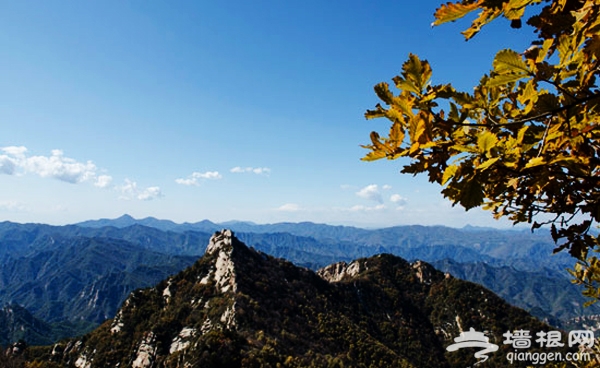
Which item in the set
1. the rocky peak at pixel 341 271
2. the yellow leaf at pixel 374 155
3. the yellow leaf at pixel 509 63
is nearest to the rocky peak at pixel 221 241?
the rocky peak at pixel 341 271

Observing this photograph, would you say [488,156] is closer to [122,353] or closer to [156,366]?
[156,366]

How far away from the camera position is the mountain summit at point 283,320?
53.2 m

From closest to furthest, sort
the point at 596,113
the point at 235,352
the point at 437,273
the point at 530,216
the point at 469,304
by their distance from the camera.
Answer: the point at 596,113
the point at 530,216
the point at 235,352
the point at 469,304
the point at 437,273

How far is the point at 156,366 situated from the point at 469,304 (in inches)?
3304

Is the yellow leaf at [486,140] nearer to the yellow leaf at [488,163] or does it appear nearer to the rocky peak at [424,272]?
the yellow leaf at [488,163]

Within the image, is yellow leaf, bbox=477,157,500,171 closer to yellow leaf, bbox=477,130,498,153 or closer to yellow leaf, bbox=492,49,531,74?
yellow leaf, bbox=477,130,498,153

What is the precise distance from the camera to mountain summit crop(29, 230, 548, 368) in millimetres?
53156

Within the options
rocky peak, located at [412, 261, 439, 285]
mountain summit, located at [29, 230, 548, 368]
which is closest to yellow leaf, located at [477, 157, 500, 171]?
mountain summit, located at [29, 230, 548, 368]

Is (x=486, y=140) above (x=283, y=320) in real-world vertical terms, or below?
above

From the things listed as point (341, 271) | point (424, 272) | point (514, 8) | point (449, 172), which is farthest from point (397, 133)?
point (341, 271)

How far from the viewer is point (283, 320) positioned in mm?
67438

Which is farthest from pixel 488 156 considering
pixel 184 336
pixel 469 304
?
pixel 469 304

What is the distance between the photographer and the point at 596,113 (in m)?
2.02

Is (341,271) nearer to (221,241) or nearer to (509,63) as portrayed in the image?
(221,241)
